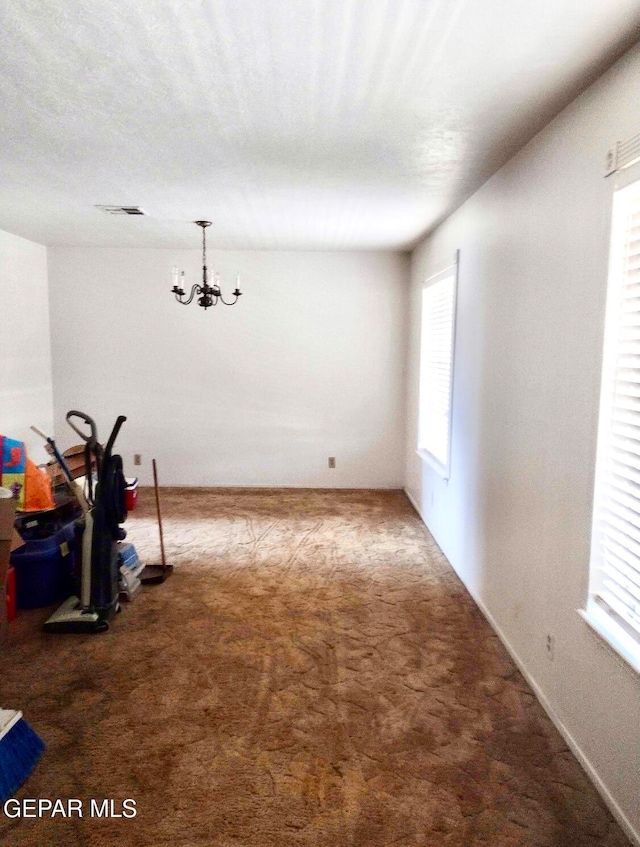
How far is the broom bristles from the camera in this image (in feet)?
6.46

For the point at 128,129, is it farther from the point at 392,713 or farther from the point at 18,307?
the point at 18,307

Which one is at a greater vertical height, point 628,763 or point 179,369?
point 179,369

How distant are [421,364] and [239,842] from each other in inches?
166

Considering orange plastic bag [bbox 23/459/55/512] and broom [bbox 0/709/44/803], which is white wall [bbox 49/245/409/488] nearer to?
orange plastic bag [bbox 23/459/55/512]

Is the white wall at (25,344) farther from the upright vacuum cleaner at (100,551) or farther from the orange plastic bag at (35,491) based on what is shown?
the upright vacuum cleaner at (100,551)

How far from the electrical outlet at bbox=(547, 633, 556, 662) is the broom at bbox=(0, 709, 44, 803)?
2.10 metres

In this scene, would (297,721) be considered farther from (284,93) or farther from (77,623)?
(284,93)

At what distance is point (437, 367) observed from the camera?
4801 millimetres

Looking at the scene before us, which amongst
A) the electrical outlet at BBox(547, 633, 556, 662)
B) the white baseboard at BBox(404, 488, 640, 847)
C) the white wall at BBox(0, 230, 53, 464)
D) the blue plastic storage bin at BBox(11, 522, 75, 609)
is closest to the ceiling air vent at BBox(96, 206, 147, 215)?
Result: the white wall at BBox(0, 230, 53, 464)

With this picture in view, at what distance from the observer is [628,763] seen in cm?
181

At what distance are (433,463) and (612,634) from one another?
111 inches

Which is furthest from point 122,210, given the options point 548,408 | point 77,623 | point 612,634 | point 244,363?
point 612,634

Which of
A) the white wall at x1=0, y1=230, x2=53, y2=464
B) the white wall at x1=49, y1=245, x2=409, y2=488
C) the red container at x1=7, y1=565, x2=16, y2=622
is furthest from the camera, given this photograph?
the white wall at x1=49, y1=245, x2=409, y2=488

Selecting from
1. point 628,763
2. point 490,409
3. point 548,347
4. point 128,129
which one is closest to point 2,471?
point 128,129
